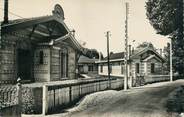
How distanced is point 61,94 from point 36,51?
6.16 meters

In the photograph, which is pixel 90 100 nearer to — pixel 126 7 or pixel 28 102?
pixel 28 102

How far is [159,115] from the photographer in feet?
36.5

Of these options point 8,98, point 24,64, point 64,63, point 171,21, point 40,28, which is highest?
point 171,21

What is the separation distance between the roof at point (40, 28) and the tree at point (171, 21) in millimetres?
16654

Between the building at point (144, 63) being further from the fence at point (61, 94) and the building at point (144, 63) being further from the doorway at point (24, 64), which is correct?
the doorway at point (24, 64)

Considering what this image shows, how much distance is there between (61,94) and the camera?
1399cm

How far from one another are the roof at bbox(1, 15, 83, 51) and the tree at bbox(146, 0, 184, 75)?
54.6 feet

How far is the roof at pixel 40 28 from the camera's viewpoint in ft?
51.5

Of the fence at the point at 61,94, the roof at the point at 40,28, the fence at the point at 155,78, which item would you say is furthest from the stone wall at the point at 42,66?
the fence at the point at 155,78

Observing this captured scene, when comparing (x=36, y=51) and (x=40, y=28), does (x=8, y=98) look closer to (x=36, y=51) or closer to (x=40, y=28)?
(x=36, y=51)

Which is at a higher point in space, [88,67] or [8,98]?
[88,67]

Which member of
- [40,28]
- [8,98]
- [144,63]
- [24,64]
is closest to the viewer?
[8,98]

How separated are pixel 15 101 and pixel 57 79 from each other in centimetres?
958

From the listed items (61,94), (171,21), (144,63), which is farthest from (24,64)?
(171,21)
